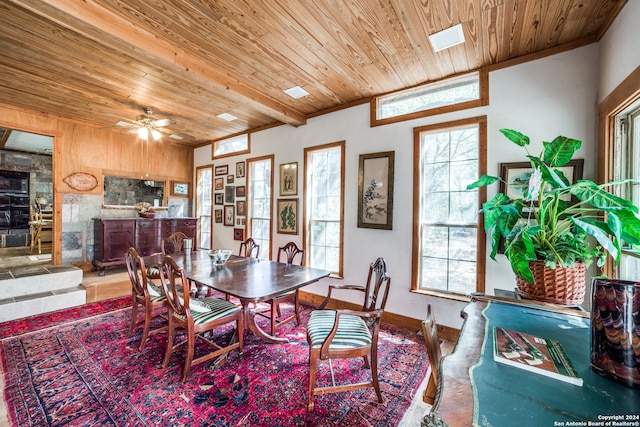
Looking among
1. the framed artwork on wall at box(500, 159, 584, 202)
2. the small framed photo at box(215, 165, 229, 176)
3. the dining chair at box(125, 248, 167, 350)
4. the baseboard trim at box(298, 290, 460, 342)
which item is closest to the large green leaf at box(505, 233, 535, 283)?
the framed artwork on wall at box(500, 159, 584, 202)

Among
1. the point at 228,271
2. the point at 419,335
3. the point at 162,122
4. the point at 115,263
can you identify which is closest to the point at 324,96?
the point at 162,122

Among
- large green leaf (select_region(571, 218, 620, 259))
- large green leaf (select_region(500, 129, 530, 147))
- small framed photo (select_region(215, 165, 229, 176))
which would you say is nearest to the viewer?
large green leaf (select_region(571, 218, 620, 259))

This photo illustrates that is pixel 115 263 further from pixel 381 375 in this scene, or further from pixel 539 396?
pixel 539 396

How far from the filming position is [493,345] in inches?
40.9

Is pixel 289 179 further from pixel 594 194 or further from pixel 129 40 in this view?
pixel 594 194

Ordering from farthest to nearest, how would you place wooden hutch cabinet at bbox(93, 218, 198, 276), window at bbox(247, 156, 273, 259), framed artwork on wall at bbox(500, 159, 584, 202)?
window at bbox(247, 156, 273, 259) → wooden hutch cabinet at bbox(93, 218, 198, 276) → framed artwork on wall at bbox(500, 159, 584, 202)

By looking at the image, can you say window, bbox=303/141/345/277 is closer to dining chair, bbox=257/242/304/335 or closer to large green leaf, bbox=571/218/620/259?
dining chair, bbox=257/242/304/335

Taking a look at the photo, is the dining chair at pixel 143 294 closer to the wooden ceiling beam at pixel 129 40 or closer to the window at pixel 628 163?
the wooden ceiling beam at pixel 129 40

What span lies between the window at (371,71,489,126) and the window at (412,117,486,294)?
206mm

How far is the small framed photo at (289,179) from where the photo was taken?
13.9 ft

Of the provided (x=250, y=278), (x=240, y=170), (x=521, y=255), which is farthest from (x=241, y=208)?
(x=521, y=255)

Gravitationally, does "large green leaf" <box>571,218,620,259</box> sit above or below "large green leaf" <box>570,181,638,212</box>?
below

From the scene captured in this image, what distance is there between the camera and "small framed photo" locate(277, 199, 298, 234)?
423 centimetres

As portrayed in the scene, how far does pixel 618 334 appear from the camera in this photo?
2.71 feet
